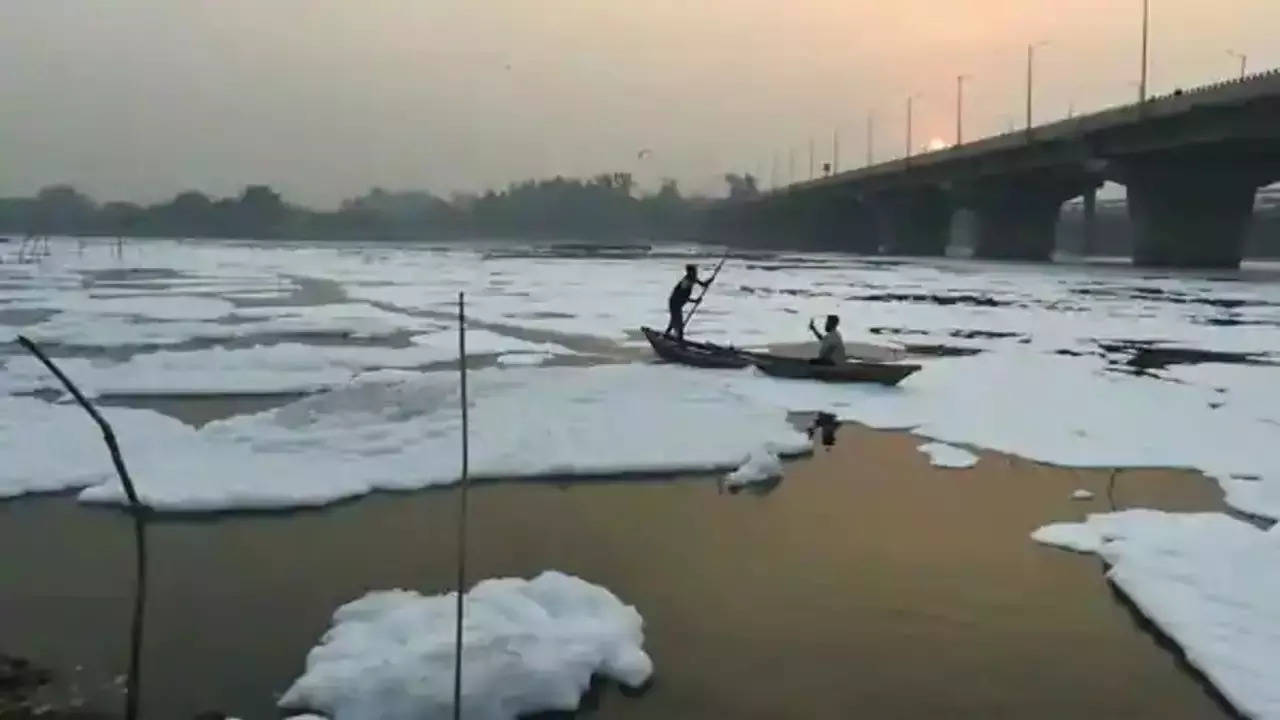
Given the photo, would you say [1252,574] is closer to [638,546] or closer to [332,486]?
[638,546]

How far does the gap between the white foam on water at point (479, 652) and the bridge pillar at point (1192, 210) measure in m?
64.1

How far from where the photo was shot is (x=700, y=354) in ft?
68.2

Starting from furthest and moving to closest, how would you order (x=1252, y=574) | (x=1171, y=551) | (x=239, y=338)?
(x=239, y=338) → (x=1171, y=551) → (x=1252, y=574)

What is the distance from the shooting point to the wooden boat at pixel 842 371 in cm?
1847

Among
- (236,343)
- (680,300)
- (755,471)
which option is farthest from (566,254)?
(755,471)

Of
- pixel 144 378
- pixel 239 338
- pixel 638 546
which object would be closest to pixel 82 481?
pixel 638 546

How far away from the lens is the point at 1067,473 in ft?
42.2

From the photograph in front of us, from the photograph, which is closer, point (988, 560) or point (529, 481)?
point (988, 560)

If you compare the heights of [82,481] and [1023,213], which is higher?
[1023,213]

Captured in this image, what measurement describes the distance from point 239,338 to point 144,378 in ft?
22.6

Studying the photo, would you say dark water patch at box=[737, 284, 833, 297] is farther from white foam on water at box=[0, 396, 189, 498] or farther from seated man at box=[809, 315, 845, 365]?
white foam on water at box=[0, 396, 189, 498]

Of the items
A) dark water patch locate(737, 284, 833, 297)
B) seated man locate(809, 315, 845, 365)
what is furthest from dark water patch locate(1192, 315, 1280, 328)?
seated man locate(809, 315, 845, 365)

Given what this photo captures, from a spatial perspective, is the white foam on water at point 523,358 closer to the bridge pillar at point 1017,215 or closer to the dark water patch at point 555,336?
the dark water patch at point 555,336

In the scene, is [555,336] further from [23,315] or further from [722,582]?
[722,582]
